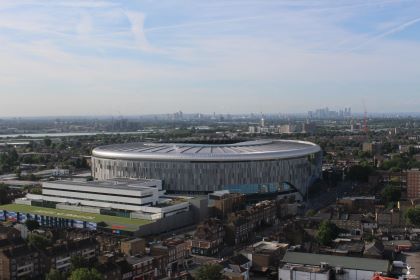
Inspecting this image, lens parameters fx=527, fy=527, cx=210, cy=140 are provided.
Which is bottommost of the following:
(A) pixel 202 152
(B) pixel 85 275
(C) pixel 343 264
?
(C) pixel 343 264

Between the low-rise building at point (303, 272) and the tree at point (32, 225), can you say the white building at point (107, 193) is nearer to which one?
the tree at point (32, 225)

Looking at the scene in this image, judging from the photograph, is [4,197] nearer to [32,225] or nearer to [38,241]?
[32,225]

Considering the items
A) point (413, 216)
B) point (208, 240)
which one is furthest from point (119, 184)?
point (413, 216)

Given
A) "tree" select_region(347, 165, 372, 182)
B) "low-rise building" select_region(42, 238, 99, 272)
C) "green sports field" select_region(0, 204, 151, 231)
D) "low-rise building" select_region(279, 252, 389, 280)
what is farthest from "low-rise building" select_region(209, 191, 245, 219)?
"tree" select_region(347, 165, 372, 182)

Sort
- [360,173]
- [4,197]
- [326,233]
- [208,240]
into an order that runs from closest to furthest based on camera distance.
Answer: [326,233] → [208,240] → [4,197] → [360,173]

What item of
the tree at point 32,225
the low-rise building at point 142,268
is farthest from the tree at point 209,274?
the tree at point 32,225

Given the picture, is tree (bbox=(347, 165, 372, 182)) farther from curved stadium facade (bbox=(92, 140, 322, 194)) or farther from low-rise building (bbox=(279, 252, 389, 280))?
low-rise building (bbox=(279, 252, 389, 280))
